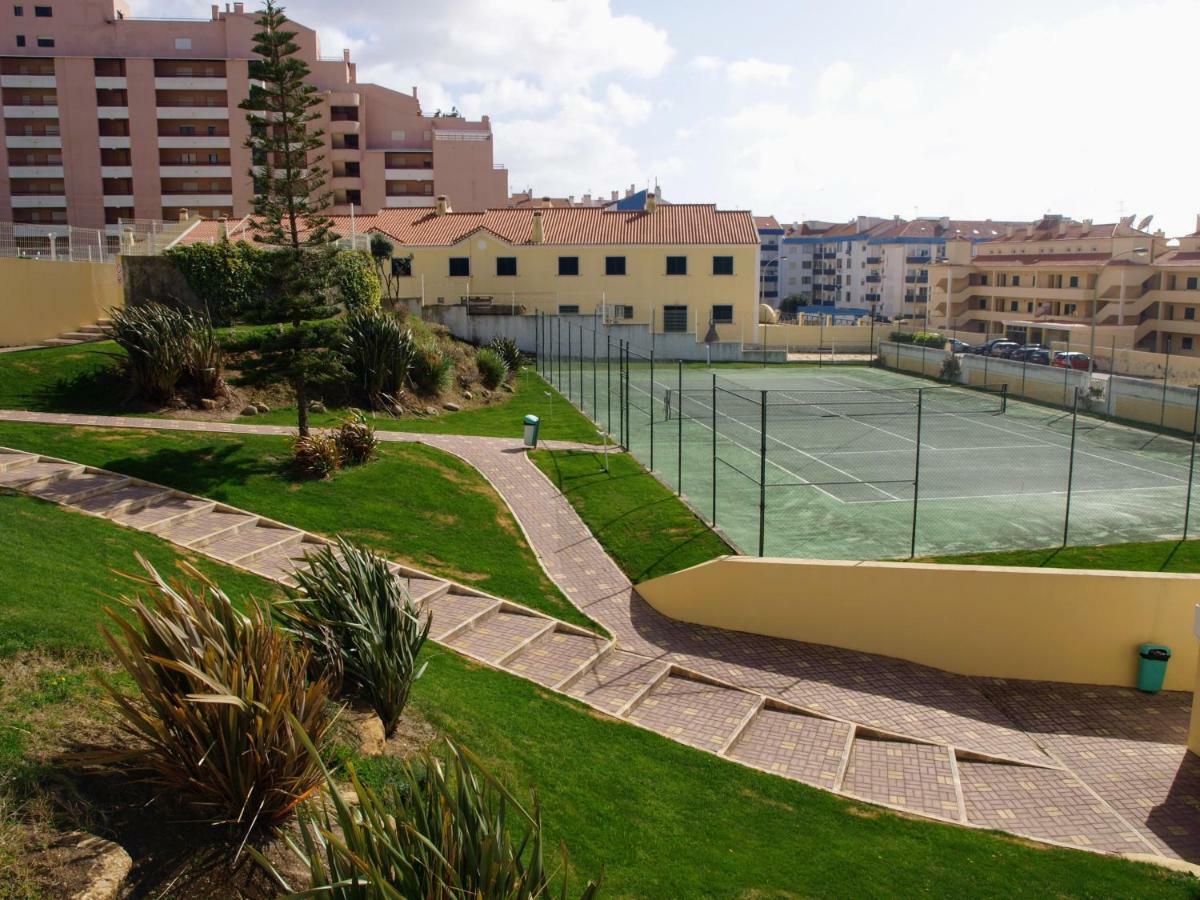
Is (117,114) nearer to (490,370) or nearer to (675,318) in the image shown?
(675,318)

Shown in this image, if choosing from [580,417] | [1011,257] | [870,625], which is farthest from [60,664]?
[1011,257]

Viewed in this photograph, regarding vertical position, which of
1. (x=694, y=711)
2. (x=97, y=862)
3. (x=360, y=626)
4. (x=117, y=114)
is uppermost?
(x=117, y=114)

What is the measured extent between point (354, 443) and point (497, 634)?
22.8 ft

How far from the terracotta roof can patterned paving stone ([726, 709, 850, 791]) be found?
38.7 m

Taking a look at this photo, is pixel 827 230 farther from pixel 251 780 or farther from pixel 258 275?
pixel 251 780

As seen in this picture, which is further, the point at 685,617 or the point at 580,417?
the point at 580,417

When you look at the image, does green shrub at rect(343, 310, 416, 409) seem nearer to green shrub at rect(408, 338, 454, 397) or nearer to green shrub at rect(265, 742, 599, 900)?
green shrub at rect(408, 338, 454, 397)

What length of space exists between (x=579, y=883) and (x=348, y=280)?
23993 mm

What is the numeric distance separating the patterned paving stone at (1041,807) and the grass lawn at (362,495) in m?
5.40

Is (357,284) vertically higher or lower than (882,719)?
higher

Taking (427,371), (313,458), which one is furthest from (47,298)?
(313,458)

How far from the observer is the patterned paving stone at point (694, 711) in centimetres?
1093

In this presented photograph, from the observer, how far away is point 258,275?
27.2 metres

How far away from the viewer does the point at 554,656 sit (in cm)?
1247
